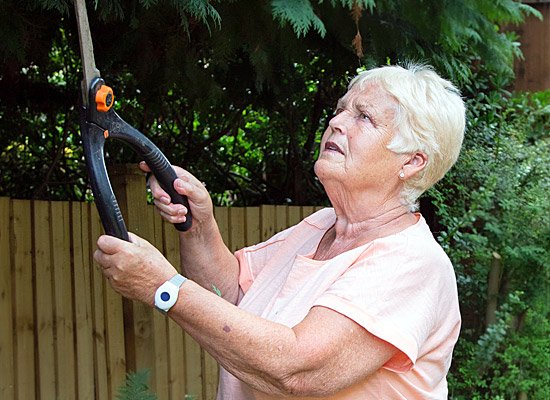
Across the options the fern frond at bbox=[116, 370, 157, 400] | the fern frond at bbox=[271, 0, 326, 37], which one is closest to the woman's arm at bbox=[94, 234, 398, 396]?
the fern frond at bbox=[116, 370, 157, 400]

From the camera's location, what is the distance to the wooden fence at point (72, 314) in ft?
12.0

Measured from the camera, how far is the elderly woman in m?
1.64

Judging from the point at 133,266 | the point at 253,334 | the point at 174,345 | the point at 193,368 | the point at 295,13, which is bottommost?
the point at 193,368

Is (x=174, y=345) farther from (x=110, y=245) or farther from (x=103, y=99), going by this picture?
(x=110, y=245)

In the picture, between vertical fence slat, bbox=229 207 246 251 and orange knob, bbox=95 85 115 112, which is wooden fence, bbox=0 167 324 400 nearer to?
vertical fence slat, bbox=229 207 246 251

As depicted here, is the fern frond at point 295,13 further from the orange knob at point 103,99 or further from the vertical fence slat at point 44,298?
the vertical fence slat at point 44,298

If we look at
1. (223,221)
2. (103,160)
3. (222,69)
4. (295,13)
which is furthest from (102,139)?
(223,221)

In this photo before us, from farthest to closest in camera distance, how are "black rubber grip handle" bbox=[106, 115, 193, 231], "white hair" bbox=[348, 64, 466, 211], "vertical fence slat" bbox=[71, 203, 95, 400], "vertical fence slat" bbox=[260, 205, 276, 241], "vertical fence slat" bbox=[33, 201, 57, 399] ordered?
"vertical fence slat" bbox=[260, 205, 276, 241] → "vertical fence slat" bbox=[71, 203, 95, 400] → "vertical fence slat" bbox=[33, 201, 57, 399] → "white hair" bbox=[348, 64, 466, 211] → "black rubber grip handle" bbox=[106, 115, 193, 231]

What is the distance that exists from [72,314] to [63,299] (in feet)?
0.30

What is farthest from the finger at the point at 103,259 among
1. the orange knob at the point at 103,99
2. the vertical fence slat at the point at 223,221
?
the vertical fence slat at the point at 223,221

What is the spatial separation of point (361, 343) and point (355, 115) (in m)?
0.59

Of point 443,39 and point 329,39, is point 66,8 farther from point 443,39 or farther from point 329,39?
point 443,39

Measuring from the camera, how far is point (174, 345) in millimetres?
4250

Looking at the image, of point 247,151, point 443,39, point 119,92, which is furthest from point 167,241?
point 443,39
